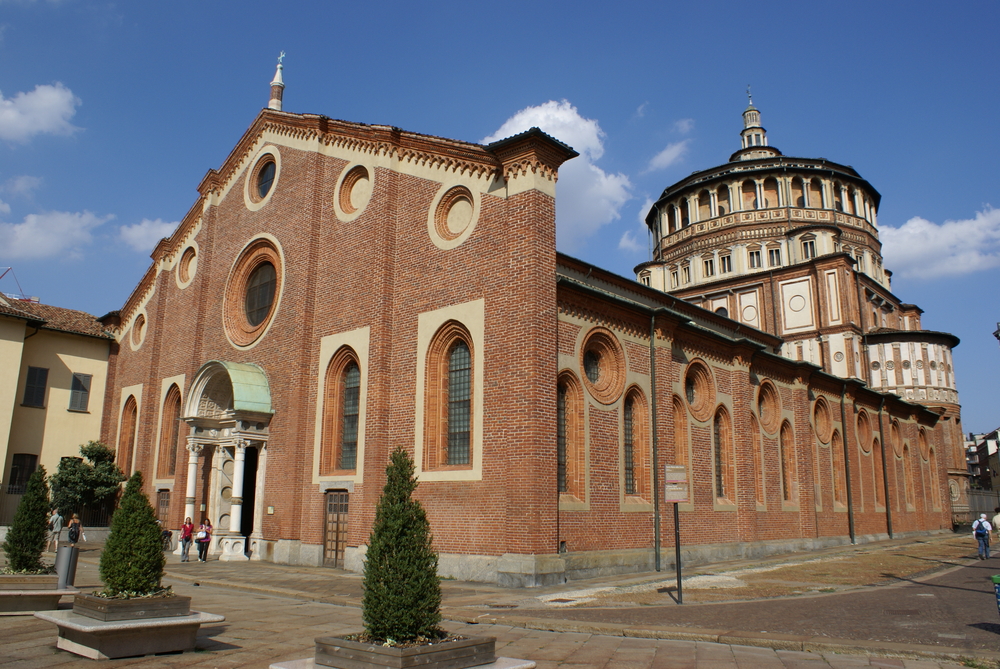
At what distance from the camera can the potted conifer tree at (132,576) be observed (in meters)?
8.69

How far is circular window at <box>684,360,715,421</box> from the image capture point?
76.1ft

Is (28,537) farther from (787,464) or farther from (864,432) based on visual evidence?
(864,432)

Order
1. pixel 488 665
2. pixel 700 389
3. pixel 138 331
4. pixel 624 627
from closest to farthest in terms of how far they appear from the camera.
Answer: pixel 488 665
pixel 624 627
pixel 700 389
pixel 138 331

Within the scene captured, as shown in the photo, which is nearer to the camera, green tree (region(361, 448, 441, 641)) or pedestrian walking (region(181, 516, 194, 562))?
green tree (region(361, 448, 441, 641))

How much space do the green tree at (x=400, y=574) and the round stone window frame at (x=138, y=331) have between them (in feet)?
91.3

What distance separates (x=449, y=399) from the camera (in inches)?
727

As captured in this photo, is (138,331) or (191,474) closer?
(191,474)

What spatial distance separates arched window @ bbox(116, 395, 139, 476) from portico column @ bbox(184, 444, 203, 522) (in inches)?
309

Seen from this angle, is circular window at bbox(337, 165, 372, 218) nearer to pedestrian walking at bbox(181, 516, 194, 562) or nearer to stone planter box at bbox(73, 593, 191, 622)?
pedestrian walking at bbox(181, 516, 194, 562)

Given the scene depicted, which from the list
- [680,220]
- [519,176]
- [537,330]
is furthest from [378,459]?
[680,220]

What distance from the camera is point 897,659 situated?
8.80 m

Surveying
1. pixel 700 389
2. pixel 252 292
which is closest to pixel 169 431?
pixel 252 292

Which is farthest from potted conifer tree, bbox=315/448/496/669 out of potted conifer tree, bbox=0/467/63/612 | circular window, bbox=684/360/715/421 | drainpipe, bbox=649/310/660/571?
circular window, bbox=684/360/715/421

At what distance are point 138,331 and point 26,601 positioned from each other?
22444mm
